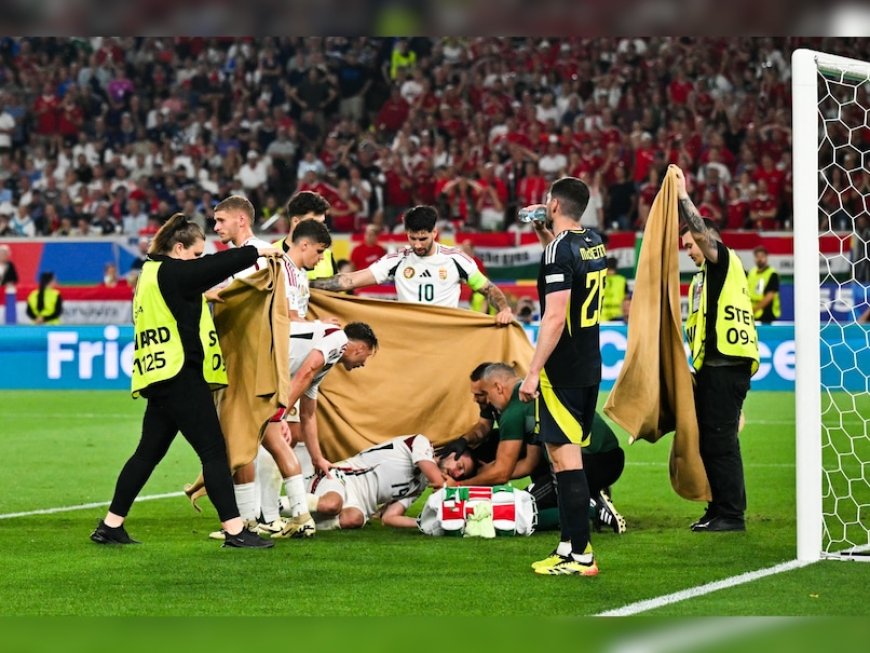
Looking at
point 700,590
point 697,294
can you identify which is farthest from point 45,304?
point 700,590

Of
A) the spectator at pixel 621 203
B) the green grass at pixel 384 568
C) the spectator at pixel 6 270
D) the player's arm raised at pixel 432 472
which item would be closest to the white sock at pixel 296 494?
the green grass at pixel 384 568

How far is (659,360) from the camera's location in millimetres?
7242

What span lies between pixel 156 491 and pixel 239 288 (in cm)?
286

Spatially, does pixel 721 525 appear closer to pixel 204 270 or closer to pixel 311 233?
pixel 311 233

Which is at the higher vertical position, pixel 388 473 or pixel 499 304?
pixel 499 304

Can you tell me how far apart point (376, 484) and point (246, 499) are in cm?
86

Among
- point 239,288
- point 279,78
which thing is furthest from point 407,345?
point 279,78

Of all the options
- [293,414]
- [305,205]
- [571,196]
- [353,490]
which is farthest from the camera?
[305,205]

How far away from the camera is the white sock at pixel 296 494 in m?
7.23

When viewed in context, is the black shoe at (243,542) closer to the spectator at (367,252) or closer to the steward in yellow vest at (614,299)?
the spectator at (367,252)

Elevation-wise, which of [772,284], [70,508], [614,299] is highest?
[772,284]

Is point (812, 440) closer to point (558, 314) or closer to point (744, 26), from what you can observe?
point (558, 314)

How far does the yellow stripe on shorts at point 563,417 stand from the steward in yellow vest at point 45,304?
1475cm

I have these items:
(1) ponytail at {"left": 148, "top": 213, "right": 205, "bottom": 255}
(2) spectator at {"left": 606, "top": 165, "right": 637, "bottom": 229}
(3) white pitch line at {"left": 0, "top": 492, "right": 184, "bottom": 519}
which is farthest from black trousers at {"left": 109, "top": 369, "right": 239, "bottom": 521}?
(2) spectator at {"left": 606, "top": 165, "right": 637, "bottom": 229}
